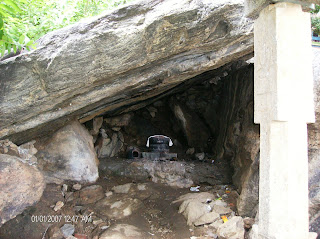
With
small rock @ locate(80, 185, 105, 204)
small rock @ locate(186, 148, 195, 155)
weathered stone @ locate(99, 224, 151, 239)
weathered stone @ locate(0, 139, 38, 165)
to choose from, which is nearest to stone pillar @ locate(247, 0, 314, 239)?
weathered stone @ locate(99, 224, 151, 239)

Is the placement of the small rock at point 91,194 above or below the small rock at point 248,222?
above

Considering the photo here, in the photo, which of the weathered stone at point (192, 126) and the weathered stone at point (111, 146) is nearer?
the weathered stone at point (111, 146)

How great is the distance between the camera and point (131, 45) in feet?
16.1

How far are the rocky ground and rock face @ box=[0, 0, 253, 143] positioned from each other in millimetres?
2181

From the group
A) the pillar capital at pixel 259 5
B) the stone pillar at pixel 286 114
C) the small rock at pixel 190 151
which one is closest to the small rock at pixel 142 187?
the small rock at pixel 190 151

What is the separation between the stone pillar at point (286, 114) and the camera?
2709mm

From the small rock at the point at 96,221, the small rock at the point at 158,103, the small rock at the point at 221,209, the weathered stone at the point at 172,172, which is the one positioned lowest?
the small rock at the point at 96,221

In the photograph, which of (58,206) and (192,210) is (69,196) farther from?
(192,210)

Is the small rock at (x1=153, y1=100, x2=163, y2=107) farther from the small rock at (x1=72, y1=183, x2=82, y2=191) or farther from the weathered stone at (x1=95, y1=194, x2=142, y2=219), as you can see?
the small rock at (x1=72, y1=183, x2=82, y2=191)

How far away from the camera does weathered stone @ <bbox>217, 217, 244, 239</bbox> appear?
5.10 m

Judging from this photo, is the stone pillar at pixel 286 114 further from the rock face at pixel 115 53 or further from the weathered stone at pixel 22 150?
the weathered stone at pixel 22 150

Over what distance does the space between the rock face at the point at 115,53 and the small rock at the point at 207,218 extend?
141 inches

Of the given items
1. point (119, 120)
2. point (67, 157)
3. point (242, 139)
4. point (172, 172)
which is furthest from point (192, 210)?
point (119, 120)

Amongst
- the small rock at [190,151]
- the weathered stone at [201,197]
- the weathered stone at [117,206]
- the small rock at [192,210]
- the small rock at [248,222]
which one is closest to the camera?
the small rock at [248,222]
